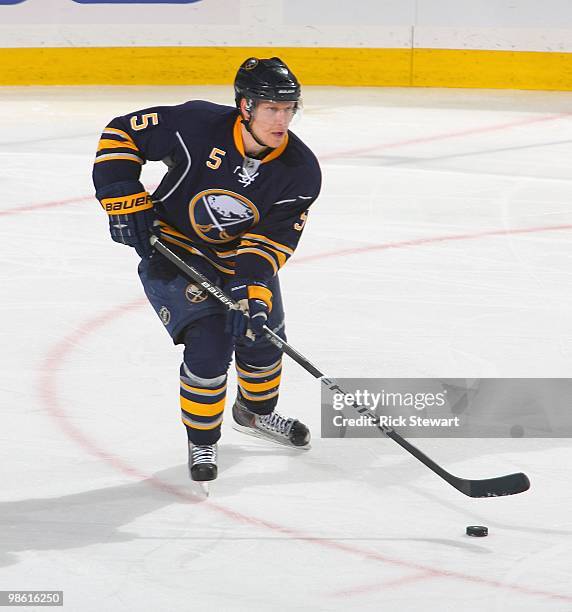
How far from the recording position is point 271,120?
279 centimetres

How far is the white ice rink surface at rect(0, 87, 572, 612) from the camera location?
249cm

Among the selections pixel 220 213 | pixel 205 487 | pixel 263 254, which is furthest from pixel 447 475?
pixel 220 213

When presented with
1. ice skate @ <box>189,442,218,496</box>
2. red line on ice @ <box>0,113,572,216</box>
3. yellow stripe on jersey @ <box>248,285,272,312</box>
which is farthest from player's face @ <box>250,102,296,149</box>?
red line on ice @ <box>0,113,572,216</box>

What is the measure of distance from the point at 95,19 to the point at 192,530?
20.1 feet

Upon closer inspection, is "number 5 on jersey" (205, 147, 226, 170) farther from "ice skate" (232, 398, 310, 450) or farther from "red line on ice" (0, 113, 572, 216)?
"red line on ice" (0, 113, 572, 216)

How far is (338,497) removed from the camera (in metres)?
2.88

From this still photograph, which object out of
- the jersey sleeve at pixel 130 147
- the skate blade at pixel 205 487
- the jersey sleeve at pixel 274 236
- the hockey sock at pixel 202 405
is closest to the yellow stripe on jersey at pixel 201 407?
the hockey sock at pixel 202 405

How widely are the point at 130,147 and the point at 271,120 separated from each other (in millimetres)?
344

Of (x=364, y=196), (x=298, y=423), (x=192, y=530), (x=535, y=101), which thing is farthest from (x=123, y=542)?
(x=535, y=101)

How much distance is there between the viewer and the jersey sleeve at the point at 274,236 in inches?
115

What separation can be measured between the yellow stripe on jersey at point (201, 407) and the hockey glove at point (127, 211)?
386 millimetres

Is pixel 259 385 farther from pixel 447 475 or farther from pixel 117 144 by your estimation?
pixel 117 144

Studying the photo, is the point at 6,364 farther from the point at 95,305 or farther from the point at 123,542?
the point at 123,542

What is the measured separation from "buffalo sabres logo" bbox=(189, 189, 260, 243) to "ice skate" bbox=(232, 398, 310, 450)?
526 millimetres
